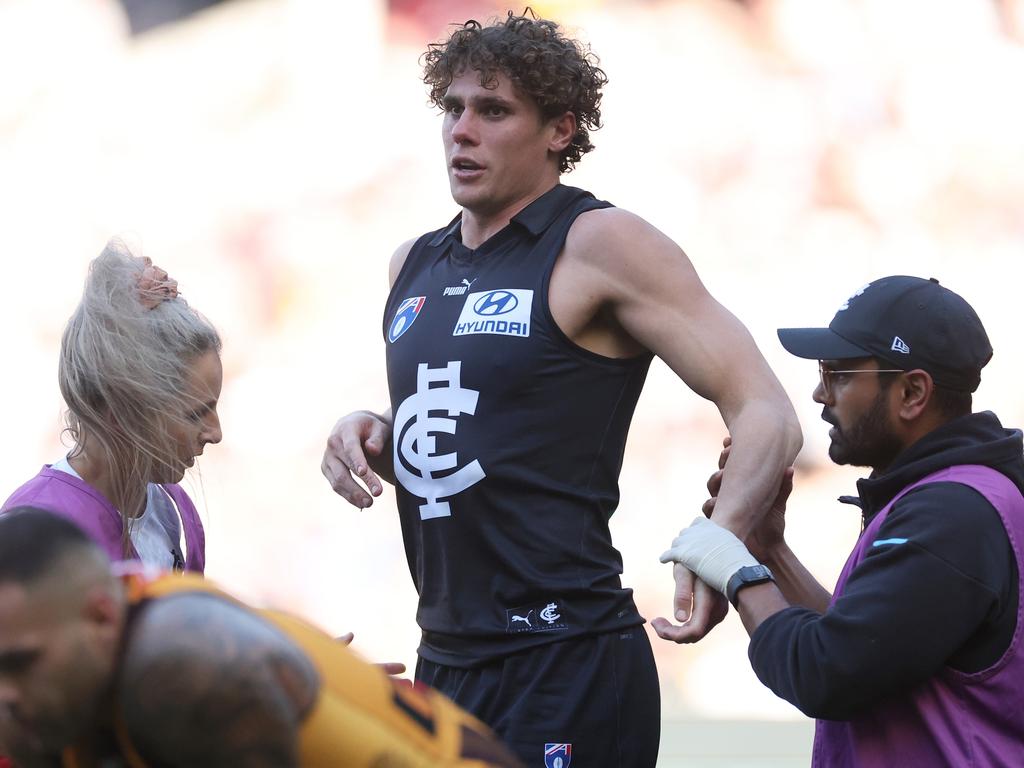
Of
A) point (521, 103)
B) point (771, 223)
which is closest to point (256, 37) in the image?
point (771, 223)

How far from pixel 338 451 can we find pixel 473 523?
0.43 m

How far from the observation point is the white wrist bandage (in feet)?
8.02

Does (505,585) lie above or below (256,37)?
below

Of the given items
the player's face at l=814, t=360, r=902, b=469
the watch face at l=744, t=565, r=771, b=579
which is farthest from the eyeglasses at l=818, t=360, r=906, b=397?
the watch face at l=744, t=565, r=771, b=579

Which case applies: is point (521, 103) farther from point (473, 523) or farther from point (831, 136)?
point (831, 136)

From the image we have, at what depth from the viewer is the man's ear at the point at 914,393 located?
7.78 feet

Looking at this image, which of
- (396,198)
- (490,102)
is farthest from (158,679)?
(396,198)

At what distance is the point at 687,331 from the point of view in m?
2.60

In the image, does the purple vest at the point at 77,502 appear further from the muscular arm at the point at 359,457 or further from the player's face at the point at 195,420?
the muscular arm at the point at 359,457

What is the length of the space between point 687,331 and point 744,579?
50 cm

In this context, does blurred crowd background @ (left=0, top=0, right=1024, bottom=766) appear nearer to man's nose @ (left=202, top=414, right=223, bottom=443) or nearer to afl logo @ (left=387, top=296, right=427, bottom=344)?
afl logo @ (left=387, top=296, right=427, bottom=344)

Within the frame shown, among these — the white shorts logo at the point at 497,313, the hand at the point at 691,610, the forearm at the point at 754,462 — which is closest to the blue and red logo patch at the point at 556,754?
the hand at the point at 691,610

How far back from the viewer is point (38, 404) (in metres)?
5.20

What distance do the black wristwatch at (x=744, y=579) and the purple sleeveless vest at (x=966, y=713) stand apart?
235mm
